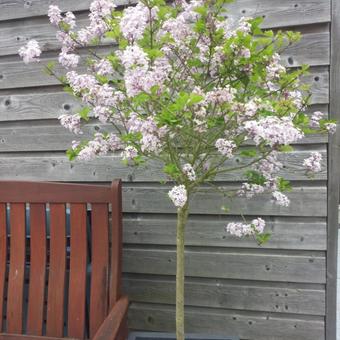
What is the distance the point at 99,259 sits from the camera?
1643 millimetres

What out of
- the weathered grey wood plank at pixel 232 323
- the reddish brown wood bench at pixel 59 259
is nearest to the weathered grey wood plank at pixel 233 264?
the weathered grey wood plank at pixel 232 323

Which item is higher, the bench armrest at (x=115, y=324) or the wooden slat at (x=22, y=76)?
the wooden slat at (x=22, y=76)

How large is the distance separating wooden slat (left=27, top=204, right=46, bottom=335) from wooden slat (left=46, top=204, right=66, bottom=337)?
1.5 inches

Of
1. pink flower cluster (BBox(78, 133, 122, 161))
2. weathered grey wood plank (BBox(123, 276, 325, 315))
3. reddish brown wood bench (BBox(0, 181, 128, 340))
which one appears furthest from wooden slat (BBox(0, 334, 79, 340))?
pink flower cluster (BBox(78, 133, 122, 161))

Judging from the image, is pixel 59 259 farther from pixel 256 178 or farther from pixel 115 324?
pixel 256 178

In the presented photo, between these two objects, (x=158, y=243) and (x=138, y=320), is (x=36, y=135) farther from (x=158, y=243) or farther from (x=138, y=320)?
(x=138, y=320)

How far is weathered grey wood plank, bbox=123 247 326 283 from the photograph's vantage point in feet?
6.02

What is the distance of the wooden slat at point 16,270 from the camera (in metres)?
1.68

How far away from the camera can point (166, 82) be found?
112 centimetres

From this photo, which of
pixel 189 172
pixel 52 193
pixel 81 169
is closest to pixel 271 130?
pixel 189 172

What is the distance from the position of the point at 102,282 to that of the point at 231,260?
0.67 meters

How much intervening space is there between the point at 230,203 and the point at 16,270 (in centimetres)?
105

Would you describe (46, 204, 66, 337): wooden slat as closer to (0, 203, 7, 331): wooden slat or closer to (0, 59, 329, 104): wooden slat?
(0, 203, 7, 331): wooden slat

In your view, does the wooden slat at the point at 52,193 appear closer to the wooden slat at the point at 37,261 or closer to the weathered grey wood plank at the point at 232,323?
the wooden slat at the point at 37,261
